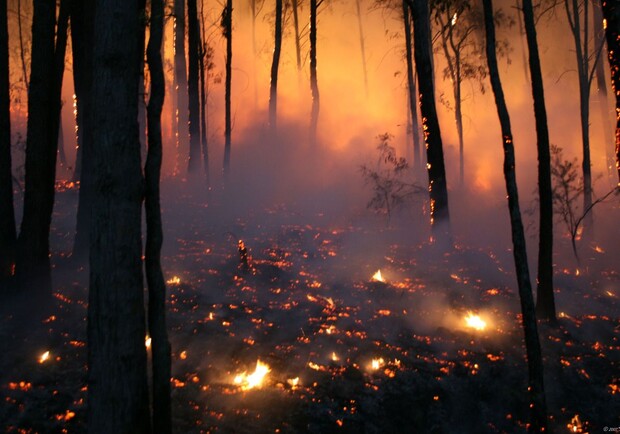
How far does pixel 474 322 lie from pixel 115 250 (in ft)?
24.0

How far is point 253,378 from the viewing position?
6625mm

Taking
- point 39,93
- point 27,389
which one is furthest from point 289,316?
point 39,93

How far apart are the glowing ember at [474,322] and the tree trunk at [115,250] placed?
21.7 ft

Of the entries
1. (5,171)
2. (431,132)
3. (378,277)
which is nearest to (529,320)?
(378,277)

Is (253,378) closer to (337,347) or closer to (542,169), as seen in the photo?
(337,347)

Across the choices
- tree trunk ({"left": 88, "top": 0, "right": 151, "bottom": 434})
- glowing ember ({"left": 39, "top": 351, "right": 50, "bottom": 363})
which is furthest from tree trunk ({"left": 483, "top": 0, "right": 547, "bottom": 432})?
glowing ember ({"left": 39, "top": 351, "right": 50, "bottom": 363})

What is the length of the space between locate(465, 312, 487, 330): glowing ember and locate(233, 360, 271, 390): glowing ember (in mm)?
4341

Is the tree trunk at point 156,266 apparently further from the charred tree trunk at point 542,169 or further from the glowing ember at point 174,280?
the charred tree trunk at point 542,169

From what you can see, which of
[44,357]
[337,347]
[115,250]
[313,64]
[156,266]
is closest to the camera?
[115,250]

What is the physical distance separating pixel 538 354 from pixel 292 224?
35.0 feet

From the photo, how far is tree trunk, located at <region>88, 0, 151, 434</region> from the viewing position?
405cm

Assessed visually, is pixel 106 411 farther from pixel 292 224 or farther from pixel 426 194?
pixel 426 194

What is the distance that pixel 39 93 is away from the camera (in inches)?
286

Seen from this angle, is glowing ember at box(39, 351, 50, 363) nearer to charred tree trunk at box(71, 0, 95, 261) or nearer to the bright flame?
charred tree trunk at box(71, 0, 95, 261)
